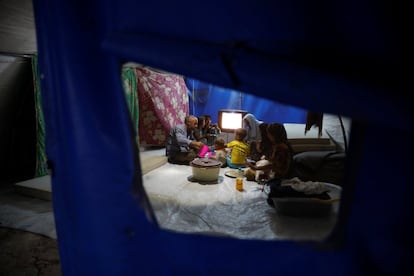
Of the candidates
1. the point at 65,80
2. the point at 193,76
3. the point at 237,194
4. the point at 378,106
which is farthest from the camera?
the point at 237,194

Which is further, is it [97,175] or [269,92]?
[97,175]

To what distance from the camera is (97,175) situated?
1.04 metres

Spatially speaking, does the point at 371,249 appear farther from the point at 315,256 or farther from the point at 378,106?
the point at 378,106

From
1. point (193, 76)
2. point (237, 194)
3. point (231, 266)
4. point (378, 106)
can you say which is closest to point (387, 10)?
point (378, 106)

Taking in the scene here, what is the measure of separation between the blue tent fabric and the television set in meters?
3.79

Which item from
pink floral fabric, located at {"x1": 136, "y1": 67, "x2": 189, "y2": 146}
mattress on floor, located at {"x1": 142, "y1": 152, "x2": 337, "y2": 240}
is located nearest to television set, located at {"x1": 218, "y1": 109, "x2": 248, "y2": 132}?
pink floral fabric, located at {"x1": 136, "y1": 67, "x2": 189, "y2": 146}

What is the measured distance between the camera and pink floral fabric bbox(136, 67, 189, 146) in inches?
199

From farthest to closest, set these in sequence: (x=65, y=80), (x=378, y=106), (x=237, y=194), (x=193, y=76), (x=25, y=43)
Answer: (x=25, y=43)
(x=237, y=194)
(x=65, y=80)
(x=193, y=76)
(x=378, y=106)

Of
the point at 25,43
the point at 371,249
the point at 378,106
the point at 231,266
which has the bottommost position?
the point at 231,266

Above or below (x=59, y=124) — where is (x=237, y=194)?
below

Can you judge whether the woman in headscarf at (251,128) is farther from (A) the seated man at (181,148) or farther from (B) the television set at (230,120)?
(A) the seated man at (181,148)

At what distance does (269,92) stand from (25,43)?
3.58 meters

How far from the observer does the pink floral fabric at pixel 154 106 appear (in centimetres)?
507

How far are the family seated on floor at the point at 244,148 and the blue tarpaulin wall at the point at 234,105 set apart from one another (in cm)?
72
